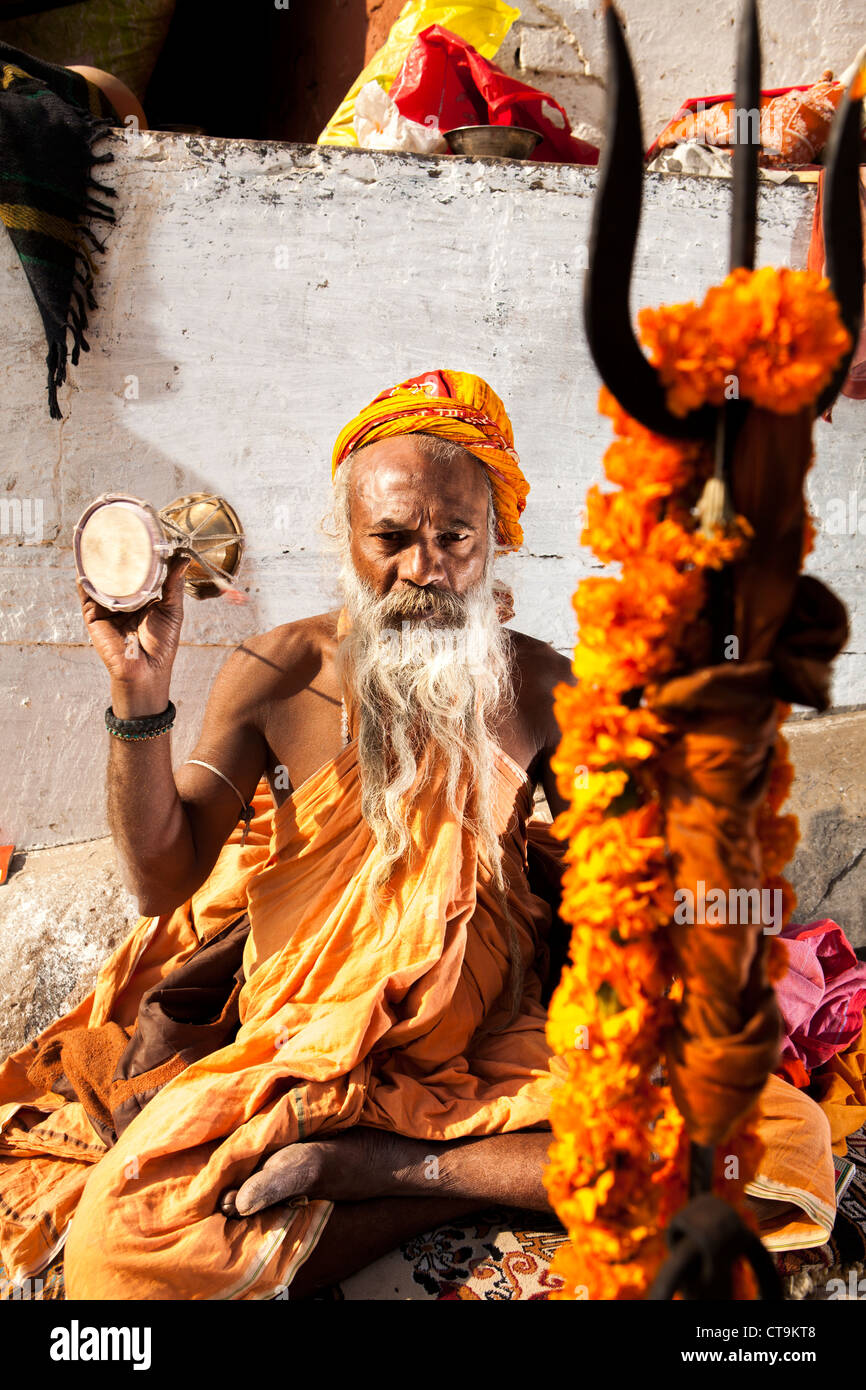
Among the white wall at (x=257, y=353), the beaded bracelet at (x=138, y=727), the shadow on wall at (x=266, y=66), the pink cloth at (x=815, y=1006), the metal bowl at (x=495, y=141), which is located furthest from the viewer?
the shadow on wall at (x=266, y=66)

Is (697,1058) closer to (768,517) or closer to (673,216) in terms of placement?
(768,517)

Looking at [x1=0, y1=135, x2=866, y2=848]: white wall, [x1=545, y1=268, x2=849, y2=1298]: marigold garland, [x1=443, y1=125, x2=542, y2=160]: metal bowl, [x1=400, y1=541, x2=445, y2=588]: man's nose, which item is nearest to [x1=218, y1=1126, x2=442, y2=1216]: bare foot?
[x1=545, y1=268, x2=849, y2=1298]: marigold garland

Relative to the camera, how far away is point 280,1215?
2.01 metres

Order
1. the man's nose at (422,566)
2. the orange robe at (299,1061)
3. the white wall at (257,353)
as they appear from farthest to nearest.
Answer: the white wall at (257,353) < the man's nose at (422,566) < the orange robe at (299,1061)

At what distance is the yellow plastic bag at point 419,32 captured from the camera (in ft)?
13.6

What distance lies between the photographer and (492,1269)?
2076 millimetres

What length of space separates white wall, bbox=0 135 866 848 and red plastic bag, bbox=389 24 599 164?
1.59ft

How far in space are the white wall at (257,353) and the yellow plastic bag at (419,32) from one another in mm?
776

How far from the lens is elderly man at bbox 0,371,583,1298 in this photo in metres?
2.01

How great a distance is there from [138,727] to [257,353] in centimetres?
187

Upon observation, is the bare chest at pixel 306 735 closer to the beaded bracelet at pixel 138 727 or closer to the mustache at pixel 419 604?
the mustache at pixel 419 604

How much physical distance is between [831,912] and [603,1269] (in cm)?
261

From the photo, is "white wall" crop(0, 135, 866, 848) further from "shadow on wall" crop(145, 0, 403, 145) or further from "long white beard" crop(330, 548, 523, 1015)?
"shadow on wall" crop(145, 0, 403, 145)

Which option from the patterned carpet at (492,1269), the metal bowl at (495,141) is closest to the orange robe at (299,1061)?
the patterned carpet at (492,1269)
